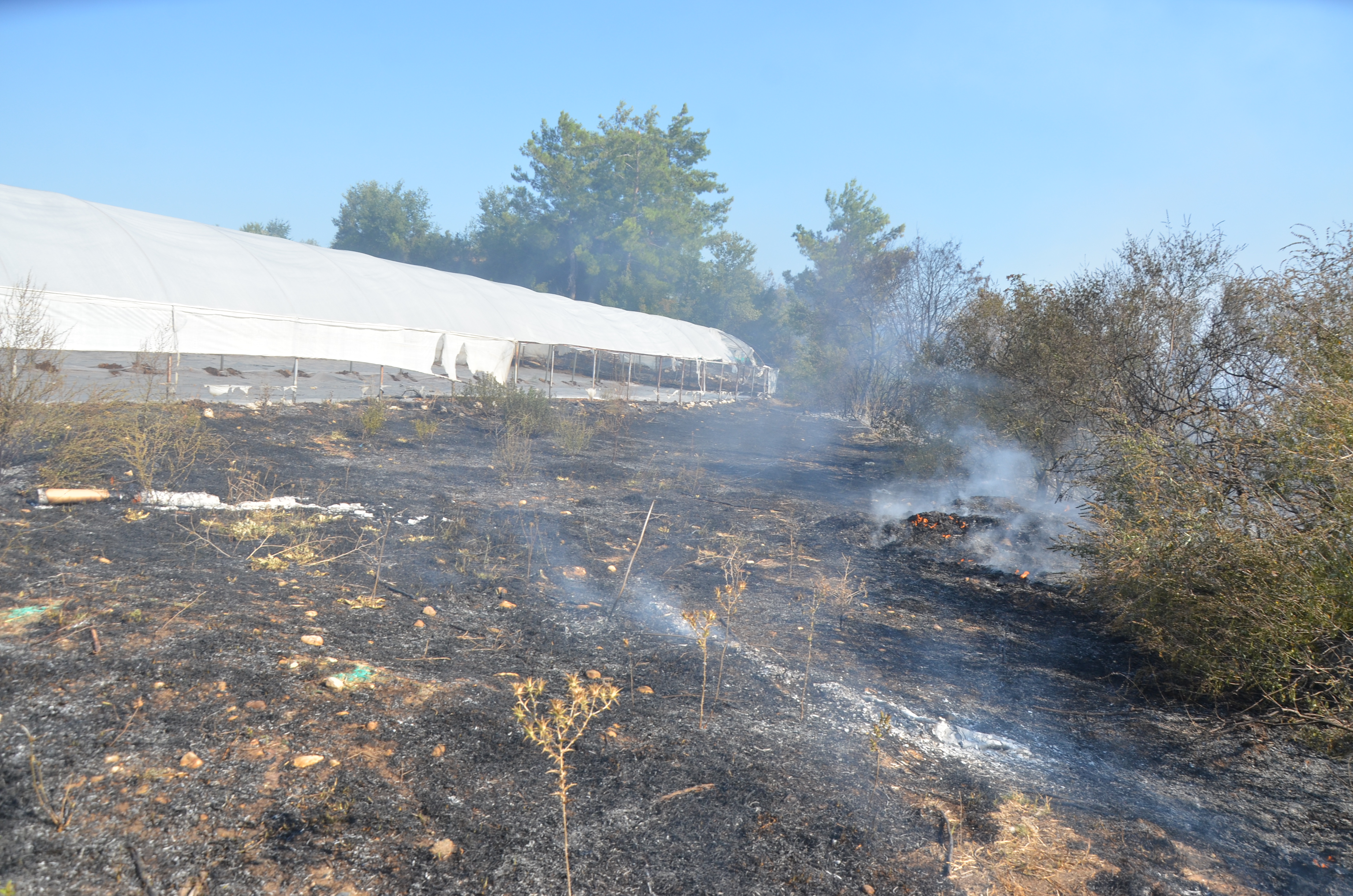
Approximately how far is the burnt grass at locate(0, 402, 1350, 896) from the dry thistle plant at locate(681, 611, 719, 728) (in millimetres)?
70

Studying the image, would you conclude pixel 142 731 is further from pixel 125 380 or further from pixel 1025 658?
pixel 125 380

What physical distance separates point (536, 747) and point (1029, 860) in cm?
227

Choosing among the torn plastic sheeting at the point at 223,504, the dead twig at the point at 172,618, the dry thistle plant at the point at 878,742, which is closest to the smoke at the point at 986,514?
the dry thistle plant at the point at 878,742

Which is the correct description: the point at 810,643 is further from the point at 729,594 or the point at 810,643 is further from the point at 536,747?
the point at 536,747

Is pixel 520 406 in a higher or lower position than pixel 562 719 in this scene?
higher

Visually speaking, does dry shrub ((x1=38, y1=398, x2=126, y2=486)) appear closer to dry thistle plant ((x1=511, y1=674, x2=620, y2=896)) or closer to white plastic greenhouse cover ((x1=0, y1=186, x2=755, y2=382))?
white plastic greenhouse cover ((x1=0, y1=186, x2=755, y2=382))

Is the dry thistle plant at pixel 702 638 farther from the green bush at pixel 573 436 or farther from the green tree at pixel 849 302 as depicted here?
the green tree at pixel 849 302

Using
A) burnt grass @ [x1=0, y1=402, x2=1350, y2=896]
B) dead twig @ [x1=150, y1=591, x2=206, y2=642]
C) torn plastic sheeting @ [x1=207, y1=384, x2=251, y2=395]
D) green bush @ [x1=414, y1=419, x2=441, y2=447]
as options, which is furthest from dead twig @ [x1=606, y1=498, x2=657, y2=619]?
torn plastic sheeting @ [x1=207, y1=384, x2=251, y2=395]

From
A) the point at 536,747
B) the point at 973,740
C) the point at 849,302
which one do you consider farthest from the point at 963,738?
the point at 849,302

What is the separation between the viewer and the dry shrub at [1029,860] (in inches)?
112

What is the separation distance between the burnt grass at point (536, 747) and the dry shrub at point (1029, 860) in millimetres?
72

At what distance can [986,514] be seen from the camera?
32.6ft

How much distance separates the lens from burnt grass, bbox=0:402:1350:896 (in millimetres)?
2650

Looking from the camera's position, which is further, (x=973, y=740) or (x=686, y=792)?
(x=973, y=740)
